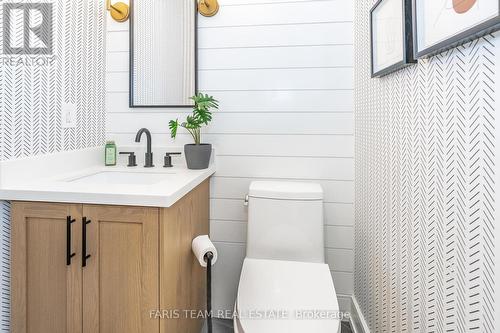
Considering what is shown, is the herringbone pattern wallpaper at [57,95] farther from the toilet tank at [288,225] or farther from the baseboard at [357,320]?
the baseboard at [357,320]

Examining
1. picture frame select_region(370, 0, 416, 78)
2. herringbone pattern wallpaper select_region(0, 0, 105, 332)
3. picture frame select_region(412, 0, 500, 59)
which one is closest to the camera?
picture frame select_region(412, 0, 500, 59)

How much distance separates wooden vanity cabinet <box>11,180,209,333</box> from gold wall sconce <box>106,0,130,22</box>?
123cm

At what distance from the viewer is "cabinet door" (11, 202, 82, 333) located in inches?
49.0

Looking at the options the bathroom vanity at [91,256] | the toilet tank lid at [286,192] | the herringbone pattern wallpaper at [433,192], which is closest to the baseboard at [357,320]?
the herringbone pattern wallpaper at [433,192]

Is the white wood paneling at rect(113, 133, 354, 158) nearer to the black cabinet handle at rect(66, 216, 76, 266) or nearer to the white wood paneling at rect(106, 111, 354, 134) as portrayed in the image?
the white wood paneling at rect(106, 111, 354, 134)

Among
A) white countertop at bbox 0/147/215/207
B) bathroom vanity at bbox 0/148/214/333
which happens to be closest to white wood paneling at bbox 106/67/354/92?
white countertop at bbox 0/147/215/207

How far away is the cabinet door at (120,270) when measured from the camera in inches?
47.7

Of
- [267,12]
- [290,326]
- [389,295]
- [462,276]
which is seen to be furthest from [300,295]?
[267,12]

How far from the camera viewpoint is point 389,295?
134 centimetres

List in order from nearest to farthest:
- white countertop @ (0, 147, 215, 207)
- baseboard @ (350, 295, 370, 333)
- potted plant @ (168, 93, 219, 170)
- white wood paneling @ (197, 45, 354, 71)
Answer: white countertop @ (0, 147, 215, 207) < baseboard @ (350, 295, 370, 333) < potted plant @ (168, 93, 219, 170) < white wood paneling @ (197, 45, 354, 71)

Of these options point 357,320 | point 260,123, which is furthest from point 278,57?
point 357,320

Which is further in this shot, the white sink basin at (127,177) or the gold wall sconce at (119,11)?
the gold wall sconce at (119,11)

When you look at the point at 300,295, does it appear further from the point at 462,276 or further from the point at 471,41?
the point at 471,41

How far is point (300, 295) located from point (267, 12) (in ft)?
4.84
